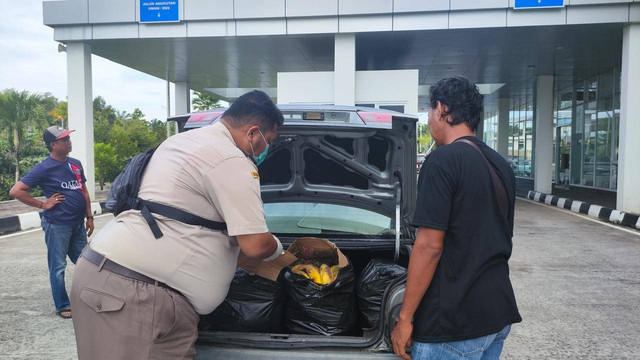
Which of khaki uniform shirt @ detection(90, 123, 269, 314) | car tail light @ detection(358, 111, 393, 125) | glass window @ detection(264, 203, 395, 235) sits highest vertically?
car tail light @ detection(358, 111, 393, 125)

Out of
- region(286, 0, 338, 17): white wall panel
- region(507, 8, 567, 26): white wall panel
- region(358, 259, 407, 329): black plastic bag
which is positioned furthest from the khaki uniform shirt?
region(507, 8, 567, 26): white wall panel

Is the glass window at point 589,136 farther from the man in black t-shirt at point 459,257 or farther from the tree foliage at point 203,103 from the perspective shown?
the tree foliage at point 203,103

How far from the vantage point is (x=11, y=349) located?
11.2ft

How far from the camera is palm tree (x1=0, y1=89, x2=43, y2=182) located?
54.6 ft

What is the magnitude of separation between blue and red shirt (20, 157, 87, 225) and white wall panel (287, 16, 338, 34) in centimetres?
756

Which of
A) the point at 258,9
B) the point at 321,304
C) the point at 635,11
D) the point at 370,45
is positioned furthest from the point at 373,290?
the point at 370,45

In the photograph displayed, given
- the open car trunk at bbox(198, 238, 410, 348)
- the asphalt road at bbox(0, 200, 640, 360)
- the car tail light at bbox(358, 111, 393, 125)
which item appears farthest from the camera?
the asphalt road at bbox(0, 200, 640, 360)

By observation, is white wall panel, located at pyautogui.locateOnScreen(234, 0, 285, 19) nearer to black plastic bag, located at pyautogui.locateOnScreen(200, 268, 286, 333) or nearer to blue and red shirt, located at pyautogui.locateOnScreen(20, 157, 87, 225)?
blue and red shirt, located at pyautogui.locateOnScreen(20, 157, 87, 225)

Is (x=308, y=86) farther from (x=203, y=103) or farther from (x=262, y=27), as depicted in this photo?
(x=203, y=103)

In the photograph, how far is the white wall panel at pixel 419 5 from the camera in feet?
33.8

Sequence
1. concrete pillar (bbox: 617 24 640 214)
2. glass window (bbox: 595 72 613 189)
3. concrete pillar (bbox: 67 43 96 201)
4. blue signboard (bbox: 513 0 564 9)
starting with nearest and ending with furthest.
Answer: blue signboard (bbox: 513 0 564 9) < concrete pillar (bbox: 617 24 640 214) < concrete pillar (bbox: 67 43 96 201) < glass window (bbox: 595 72 613 189)

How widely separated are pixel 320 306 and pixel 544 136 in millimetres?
15913

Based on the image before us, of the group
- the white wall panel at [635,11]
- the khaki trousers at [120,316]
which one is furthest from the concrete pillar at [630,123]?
the khaki trousers at [120,316]

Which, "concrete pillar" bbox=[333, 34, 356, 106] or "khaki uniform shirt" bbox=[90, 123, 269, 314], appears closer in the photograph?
"khaki uniform shirt" bbox=[90, 123, 269, 314]
